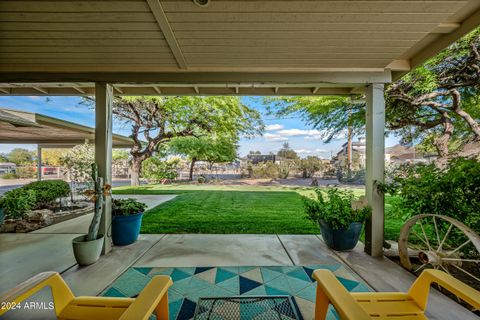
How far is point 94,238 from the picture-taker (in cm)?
269

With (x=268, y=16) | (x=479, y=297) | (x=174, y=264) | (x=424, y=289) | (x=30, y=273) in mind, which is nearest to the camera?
(x=479, y=297)

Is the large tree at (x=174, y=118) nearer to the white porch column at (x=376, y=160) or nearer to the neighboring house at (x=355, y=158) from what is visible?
the neighboring house at (x=355, y=158)

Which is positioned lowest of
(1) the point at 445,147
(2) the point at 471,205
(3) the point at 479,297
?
(3) the point at 479,297

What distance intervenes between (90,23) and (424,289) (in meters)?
3.27

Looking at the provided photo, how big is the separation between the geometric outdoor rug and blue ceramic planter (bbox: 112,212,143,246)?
82 cm

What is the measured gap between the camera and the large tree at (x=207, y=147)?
11.4 meters

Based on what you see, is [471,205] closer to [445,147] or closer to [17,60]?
[445,147]

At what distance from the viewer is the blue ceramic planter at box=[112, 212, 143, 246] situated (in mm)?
3137

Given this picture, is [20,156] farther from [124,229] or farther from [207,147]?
[124,229]

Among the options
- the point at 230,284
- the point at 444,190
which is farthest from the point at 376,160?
the point at 230,284

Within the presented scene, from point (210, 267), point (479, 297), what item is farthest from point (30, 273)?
point (479, 297)

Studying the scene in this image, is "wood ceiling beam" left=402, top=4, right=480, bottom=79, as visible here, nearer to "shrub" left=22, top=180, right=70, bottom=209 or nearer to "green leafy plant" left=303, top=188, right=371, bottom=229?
"green leafy plant" left=303, top=188, right=371, bottom=229

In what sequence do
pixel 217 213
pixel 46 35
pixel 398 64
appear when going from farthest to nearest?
pixel 217 213 → pixel 398 64 → pixel 46 35

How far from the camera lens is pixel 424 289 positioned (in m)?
1.46
